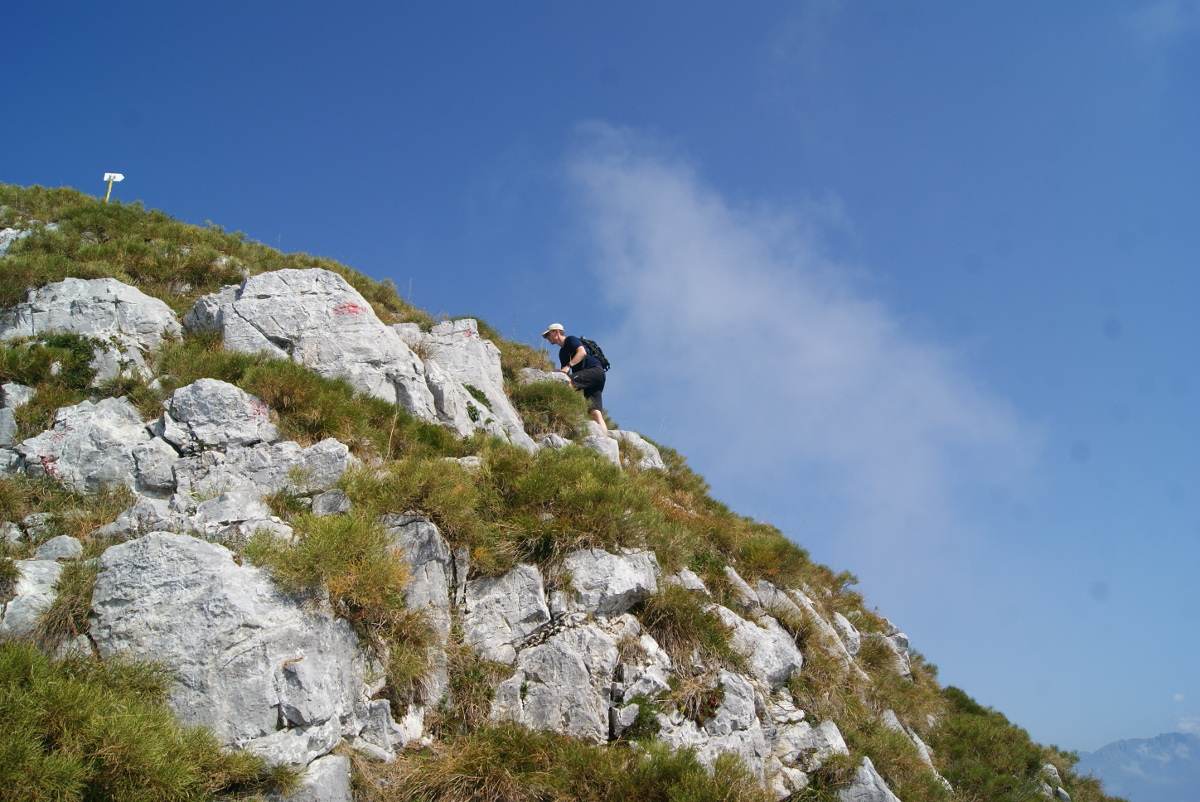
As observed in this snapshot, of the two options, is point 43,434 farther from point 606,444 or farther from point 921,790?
point 921,790

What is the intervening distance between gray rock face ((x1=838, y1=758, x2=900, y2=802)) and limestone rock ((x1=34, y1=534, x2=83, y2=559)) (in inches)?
391

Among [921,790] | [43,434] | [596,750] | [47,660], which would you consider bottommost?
[921,790]

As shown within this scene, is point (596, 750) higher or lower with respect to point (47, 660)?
lower

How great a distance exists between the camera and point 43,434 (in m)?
9.19

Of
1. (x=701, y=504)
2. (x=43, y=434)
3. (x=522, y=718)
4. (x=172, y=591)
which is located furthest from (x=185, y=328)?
(x=701, y=504)

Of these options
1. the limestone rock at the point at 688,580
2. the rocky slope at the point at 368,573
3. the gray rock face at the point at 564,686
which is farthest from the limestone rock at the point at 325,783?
the limestone rock at the point at 688,580

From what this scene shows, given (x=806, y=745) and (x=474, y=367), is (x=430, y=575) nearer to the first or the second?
(x=806, y=745)

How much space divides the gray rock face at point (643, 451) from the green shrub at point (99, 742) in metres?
12.7

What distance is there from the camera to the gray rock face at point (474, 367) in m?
15.0

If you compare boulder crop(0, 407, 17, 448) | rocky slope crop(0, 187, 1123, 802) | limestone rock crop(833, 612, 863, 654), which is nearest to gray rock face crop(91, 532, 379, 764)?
rocky slope crop(0, 187, 1123, 802)

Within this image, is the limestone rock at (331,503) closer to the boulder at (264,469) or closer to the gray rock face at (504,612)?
the boulder at (264,469)

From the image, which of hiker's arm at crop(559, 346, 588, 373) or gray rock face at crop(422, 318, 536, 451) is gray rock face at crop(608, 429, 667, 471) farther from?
gray rock face at crop(422, 318, 536, 451)

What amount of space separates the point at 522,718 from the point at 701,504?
991 centimetres

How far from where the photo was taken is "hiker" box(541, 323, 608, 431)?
18.0m
